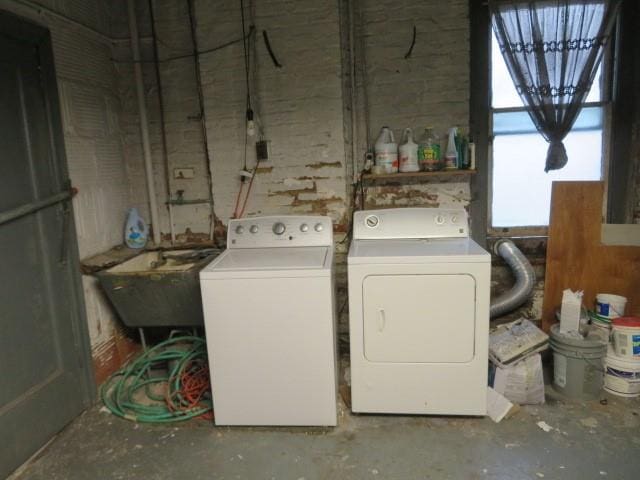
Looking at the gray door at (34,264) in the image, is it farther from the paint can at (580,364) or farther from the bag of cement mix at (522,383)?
the paint can at (580,364)

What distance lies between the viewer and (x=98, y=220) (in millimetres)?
2602

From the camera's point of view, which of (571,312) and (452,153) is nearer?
(571,312)

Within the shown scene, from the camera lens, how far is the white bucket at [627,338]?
224 centimetres

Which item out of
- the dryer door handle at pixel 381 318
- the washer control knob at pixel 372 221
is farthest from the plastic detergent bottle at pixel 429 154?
the dryer door handle at pixel 381 318

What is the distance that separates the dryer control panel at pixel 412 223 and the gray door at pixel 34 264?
1501mm

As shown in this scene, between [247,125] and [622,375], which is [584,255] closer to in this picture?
[622,375]

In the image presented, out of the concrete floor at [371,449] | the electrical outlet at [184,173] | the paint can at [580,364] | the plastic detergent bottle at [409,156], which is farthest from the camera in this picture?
the electrical outlet at [184,173]

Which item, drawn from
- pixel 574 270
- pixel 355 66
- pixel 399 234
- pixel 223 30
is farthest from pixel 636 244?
pixel 223 30

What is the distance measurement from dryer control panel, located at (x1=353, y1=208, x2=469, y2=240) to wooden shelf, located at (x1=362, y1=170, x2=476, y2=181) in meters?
0.33

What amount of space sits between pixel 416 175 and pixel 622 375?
148cm

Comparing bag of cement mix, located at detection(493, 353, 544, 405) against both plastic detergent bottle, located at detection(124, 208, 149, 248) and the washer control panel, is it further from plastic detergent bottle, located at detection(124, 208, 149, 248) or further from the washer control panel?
plastic detergent bottle, located at detection(124, 208, 149, 248)

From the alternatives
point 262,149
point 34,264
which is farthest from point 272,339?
point 262,149

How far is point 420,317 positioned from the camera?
2.06 meters

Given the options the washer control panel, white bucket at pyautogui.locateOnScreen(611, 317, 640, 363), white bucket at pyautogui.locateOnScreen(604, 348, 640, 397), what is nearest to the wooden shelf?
the washer control panel
